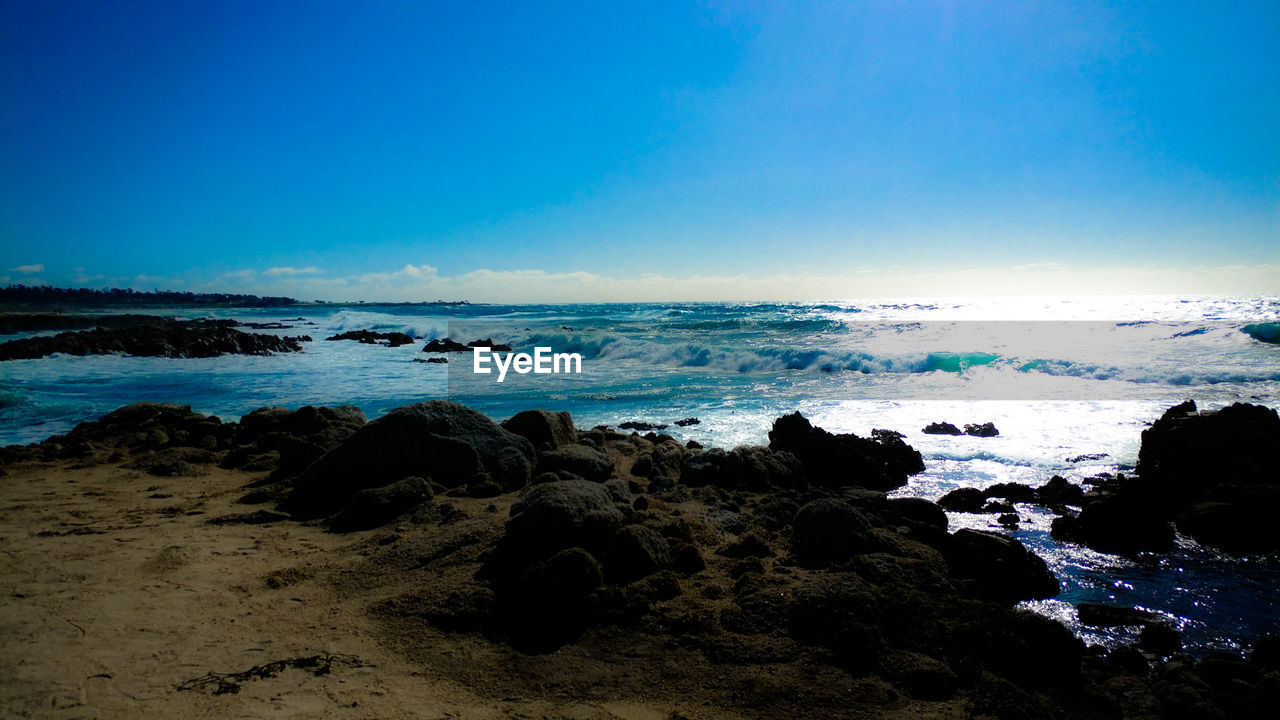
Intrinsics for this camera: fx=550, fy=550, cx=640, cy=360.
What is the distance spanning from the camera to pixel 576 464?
6.97m

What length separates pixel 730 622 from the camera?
3715 mm

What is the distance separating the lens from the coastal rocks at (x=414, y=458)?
6.13m

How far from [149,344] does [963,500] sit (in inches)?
1340

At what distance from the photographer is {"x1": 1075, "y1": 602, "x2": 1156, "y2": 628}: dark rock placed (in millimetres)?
4438

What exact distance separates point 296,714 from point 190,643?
1139 mm

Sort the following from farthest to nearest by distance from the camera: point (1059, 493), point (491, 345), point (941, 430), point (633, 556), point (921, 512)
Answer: point (491, 345), point (941, 430), point (1059, 493), point (921, 512), point (633, 556)

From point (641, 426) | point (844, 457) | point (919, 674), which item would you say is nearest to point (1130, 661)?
point (919, 674)

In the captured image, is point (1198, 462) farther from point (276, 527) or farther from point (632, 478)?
point (276, 527)

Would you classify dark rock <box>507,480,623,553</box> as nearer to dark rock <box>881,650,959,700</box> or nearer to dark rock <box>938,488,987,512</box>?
dark rock <box>881,650,959,700</box>

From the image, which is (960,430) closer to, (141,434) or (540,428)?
(540,428)

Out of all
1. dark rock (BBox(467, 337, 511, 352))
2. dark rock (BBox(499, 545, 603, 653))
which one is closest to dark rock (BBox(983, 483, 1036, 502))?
dark rock (BBox(499, 545, 603, 653))

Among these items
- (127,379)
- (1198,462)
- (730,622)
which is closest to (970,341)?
(1198,462)

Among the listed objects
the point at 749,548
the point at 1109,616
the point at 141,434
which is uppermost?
the point at 141,434

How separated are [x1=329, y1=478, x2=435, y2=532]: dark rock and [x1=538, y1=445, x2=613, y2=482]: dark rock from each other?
4.90 feet
